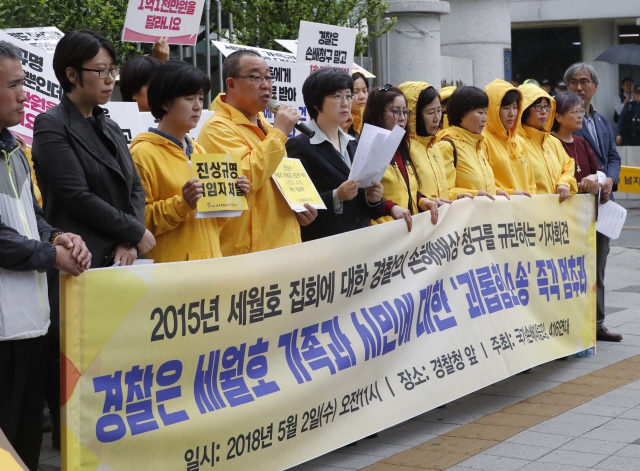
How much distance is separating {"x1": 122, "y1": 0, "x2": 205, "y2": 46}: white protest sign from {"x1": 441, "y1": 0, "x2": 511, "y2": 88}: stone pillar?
30.5 feet

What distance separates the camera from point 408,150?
607 centimetres

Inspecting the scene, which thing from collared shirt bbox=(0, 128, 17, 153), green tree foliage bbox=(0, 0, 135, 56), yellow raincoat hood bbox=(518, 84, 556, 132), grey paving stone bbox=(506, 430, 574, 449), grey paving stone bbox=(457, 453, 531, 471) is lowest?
grey paving stone bbox=(506, 430, 574, 449)

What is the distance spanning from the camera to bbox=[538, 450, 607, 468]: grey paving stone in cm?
493

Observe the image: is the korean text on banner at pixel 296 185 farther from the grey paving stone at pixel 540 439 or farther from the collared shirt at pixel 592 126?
the collared shirt at pixel 592 126

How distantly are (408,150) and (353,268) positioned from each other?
124 cm

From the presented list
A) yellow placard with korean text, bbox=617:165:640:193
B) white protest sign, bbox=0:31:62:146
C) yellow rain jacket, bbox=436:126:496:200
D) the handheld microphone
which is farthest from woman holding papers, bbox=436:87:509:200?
yellow placard with korean text, bbox=617:165:640:193

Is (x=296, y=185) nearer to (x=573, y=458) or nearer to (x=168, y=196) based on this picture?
(x=168, y=196)

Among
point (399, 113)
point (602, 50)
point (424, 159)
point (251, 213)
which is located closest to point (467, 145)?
point (424, 159)

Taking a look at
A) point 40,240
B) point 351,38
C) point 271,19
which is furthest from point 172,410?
point 271,19

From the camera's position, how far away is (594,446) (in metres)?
5.21

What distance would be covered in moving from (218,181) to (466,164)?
2573 mm

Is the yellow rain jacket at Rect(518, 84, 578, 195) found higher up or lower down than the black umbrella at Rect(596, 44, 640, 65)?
lower down

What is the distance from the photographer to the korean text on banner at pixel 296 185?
16.6 feet

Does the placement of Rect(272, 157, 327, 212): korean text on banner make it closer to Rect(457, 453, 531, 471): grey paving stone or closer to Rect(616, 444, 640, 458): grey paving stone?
Rect(457, 453, 531, 471): grey paving stone
